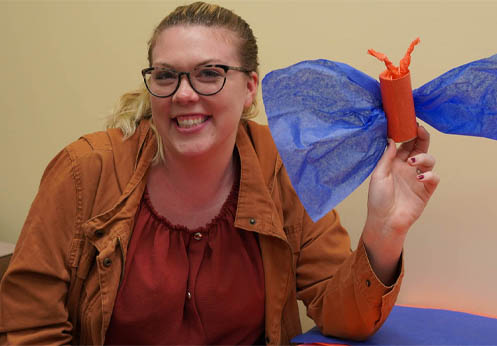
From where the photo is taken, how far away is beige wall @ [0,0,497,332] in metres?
1.52

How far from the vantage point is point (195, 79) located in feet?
4.17

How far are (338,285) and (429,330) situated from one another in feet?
0.83

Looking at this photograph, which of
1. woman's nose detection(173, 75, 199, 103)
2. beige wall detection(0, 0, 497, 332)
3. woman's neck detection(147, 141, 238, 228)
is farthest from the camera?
beige wall detection(0, 0, 497, 332)

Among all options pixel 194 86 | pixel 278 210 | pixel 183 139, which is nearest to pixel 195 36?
pixel 194 86

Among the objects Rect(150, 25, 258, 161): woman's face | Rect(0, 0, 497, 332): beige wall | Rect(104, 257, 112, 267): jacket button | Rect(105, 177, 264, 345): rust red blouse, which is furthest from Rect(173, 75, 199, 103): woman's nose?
Answer: Rect(0, 0, 497, 332): beige wall

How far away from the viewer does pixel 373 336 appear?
1336 mm

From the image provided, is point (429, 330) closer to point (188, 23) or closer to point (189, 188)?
point (189, 188)

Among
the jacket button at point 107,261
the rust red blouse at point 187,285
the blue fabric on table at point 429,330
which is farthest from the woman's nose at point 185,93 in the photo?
the blue fabric on table at point 429,330

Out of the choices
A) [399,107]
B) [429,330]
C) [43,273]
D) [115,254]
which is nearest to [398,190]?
[399,107]

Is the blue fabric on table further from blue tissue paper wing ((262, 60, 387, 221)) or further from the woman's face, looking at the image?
the woman's face

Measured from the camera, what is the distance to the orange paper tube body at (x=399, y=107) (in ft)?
3.51

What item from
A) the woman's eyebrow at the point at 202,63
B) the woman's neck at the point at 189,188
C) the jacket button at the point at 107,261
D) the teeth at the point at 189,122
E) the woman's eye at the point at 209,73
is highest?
the woman's eyebrow at the point at 202,63

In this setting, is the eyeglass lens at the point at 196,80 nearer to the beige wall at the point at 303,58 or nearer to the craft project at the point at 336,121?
the craft project at the point at 336,121

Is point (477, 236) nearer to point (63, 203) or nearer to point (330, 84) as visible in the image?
point (330, 84)
